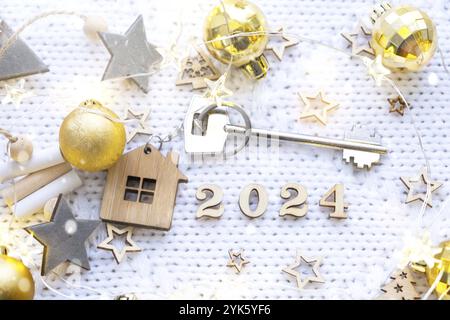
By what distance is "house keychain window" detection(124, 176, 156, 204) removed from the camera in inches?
40.4

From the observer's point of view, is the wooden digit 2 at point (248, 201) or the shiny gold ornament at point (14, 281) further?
the wooden digit 2 at point (248, 201)

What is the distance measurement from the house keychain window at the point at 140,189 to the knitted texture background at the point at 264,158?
42mm

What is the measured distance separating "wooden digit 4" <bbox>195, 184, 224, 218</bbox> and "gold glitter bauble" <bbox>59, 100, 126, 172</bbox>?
0.43 feet

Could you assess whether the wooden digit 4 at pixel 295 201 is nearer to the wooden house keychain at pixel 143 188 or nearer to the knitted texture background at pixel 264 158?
the knitted texture background at pixel 264 158

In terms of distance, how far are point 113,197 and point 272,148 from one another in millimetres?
239

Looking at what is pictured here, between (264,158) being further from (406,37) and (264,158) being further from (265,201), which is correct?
(406,37)

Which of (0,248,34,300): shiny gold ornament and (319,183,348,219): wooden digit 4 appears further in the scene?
(319,183,348,219): wooden digit 4

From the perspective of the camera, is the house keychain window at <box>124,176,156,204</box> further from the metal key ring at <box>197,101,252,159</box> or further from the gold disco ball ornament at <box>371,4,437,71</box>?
the gold disco ball ornament at <box>371,4,437,71</box>

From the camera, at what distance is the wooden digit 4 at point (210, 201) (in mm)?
1023

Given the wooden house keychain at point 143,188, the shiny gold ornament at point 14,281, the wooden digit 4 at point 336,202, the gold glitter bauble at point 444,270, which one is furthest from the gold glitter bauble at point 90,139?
the gold glitter bauble at point 444,270

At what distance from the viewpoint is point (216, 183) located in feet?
3.42

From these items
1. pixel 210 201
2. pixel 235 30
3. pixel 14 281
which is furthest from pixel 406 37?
pixel 14 281

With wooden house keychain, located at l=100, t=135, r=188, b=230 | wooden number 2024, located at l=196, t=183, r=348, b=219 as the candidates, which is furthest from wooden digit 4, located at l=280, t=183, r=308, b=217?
wooden house keychain, located at l=100, t=135, r=188, b=230
